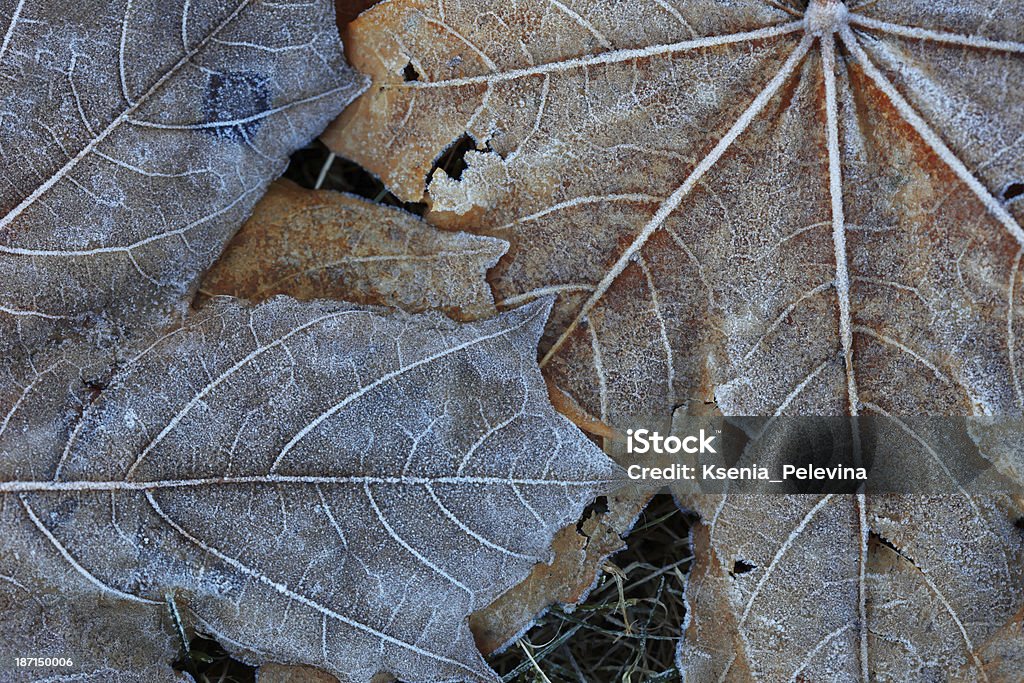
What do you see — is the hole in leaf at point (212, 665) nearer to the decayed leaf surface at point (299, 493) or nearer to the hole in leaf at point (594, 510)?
the decayed leaf surface at point (299, 493)

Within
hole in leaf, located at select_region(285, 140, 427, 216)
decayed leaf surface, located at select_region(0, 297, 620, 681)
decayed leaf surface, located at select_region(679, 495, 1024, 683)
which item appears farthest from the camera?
hole in leaf, located at select_region(285, 140, 427, 216)

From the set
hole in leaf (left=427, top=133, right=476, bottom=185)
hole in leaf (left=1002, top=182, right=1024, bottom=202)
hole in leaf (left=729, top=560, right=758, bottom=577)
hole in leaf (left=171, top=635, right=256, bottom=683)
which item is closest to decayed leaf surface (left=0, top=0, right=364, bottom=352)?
hole in leaf (left=427, top=133, right=476, bottom=185)

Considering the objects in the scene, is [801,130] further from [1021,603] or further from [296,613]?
[296,613]

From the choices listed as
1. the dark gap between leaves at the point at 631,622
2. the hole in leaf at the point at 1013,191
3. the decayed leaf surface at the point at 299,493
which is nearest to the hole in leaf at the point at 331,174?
the decayed leaf surface at the point at 299,493

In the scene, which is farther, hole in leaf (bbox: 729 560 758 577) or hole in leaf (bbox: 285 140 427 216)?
hole in leaf (bbox: 285 140 427 216)

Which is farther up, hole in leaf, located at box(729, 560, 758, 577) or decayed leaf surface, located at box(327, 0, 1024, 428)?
decayed leaf surface, located at box(327, 0, 1024, 428)

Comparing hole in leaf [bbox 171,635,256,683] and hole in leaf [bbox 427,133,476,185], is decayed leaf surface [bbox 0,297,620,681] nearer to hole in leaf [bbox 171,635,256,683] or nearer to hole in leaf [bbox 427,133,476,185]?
hole in leaf [bbox 171,635,256,683]
